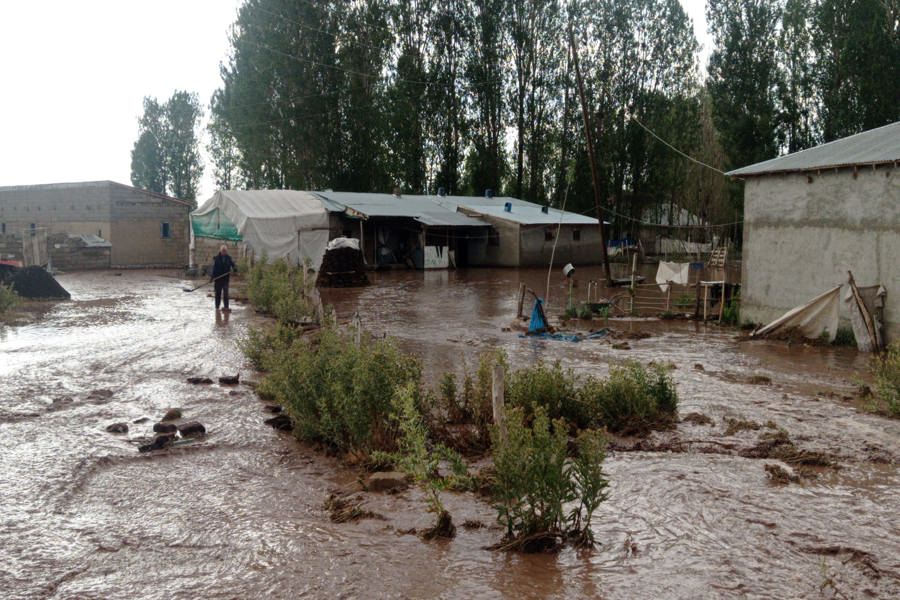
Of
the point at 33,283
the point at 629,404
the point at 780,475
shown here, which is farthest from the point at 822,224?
the point at 33,283

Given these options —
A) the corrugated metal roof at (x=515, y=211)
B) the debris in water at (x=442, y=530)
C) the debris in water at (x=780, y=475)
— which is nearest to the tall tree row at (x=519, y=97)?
the corrugated metal roof at (x=515, y=211)

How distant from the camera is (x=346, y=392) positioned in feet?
26.7

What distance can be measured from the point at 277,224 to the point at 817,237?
2111 cm

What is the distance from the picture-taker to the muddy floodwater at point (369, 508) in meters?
5.07

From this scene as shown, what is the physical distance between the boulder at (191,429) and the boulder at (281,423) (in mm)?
766

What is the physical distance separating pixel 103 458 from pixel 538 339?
30.8ft

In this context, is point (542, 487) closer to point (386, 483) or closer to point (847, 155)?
point (386, 483)

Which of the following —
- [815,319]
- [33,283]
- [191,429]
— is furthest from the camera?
[33,283]

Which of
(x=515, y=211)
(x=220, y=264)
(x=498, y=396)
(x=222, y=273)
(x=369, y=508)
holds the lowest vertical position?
(x=369, y=508)

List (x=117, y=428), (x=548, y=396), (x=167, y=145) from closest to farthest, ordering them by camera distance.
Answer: (x=117, y=428), (x=548, y=396), (x=167, y=145)

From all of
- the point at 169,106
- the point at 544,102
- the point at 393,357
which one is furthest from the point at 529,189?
the point at 393,357

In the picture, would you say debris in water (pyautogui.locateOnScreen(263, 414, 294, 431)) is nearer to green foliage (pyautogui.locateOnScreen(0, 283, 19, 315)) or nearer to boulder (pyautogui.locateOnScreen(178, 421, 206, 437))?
boulder (pyautogui.locateOnScreen(178, 421, 206, 437))

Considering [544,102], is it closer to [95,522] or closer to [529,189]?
[529,189]

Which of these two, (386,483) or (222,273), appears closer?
(386,483)
